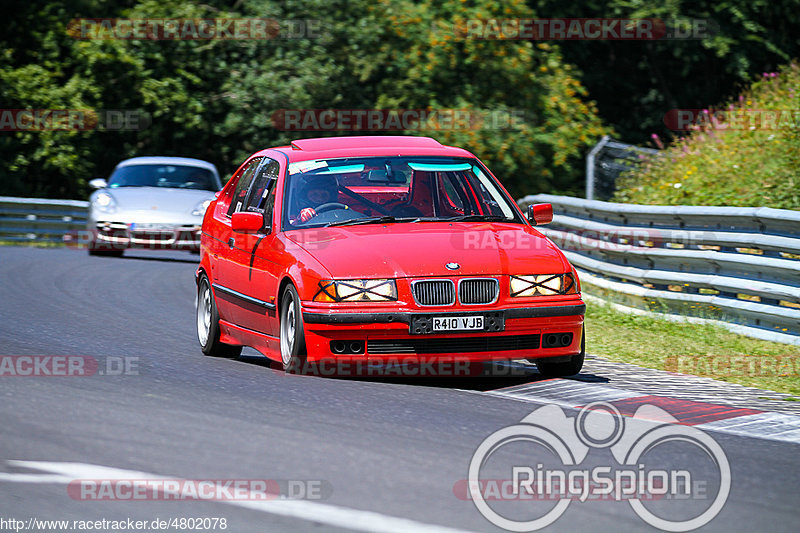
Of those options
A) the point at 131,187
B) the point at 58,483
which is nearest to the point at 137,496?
the point at 58,483

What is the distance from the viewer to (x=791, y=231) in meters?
11.2

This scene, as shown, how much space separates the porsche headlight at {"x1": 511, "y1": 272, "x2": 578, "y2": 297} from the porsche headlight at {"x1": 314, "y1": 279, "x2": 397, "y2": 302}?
31.7 inches

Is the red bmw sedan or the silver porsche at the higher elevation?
the red bmw sedan

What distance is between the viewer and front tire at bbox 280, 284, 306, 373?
836cm

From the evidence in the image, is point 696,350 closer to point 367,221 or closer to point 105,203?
point 367,221

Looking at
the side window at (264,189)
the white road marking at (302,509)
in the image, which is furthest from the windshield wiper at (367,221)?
the white road marking at (302,509)

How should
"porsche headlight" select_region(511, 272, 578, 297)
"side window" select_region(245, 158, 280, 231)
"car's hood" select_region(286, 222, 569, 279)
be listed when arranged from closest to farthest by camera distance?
"car's hood" select_region(286, 222, 569, 279), "porsche headlight" select_region(511, 272, 578, 297), "side window" select_region(245, 158, 280, 231)

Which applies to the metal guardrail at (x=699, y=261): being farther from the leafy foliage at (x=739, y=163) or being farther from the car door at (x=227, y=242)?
the car door at (x=227, y=242)

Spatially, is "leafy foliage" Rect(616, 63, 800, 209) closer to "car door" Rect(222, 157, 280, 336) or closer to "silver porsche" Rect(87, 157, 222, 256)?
"silver porsche" Rect(87, 157, 222, 256)

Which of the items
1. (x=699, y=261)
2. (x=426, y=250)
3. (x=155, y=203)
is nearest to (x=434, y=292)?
(x=426, y=250)

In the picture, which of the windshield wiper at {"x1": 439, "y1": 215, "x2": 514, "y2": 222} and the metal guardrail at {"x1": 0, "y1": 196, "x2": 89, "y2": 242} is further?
the metal guardrail at {"x1": 0, "y1": 196, "x2": 89, "y2": 242}

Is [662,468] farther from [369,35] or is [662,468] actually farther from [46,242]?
[369,35]

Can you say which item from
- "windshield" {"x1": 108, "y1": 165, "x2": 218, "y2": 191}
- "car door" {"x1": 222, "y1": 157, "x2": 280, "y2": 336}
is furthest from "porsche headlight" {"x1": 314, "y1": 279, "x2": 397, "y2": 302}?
"windshield" {"x1": 108, "y1": 165, "x2": 218, "y2": 191}

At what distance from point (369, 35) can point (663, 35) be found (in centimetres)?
869
